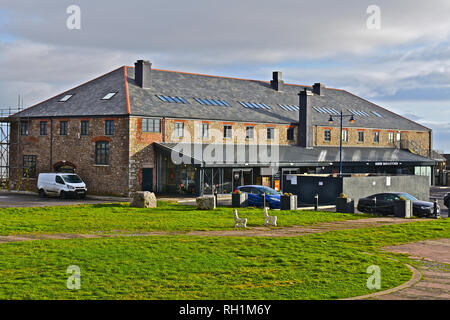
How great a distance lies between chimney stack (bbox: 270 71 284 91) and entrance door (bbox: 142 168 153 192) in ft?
68.7

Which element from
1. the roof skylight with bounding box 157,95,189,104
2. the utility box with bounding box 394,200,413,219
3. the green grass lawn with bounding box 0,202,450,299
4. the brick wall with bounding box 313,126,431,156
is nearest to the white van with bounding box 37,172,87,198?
the roof skylight with bounding box 157,95,189,104

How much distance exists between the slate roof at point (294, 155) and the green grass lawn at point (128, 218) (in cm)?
788

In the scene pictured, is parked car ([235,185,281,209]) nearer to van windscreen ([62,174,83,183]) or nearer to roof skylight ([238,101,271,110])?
van windscreen ([62,174,83,183])

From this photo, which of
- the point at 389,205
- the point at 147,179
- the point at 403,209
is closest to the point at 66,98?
the point at 147,179

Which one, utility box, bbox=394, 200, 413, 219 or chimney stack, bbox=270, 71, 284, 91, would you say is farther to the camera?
chimney stack, bbox=270, 71, 284, 91

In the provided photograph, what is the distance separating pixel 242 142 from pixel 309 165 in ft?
19.8

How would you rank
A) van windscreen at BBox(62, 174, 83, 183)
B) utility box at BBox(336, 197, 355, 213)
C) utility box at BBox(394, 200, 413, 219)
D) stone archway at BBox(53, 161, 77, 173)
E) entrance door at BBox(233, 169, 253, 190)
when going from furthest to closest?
entrance door at BBox(233, 169, 253, 190), stone archway at BBox(53, 161, 77, 173), van windscreen at BBox(62, 174, 83, 183), utility box at BBox(336, 197, 355, 213), utility box at BBox(394, 200, 413, 219)

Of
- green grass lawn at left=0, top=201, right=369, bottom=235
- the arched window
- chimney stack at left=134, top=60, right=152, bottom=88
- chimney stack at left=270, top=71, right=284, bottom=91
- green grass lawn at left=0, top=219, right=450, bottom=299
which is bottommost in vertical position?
green grass lawn at left=0, top=219, right=450, bottom=299

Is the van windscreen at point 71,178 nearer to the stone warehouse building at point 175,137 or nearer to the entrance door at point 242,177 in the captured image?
the stone warehouse building at point 175,137

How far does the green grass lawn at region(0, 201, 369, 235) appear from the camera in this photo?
2089 centimetres

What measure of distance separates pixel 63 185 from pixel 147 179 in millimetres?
5952

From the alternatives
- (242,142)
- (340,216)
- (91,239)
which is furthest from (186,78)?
(91,239)
